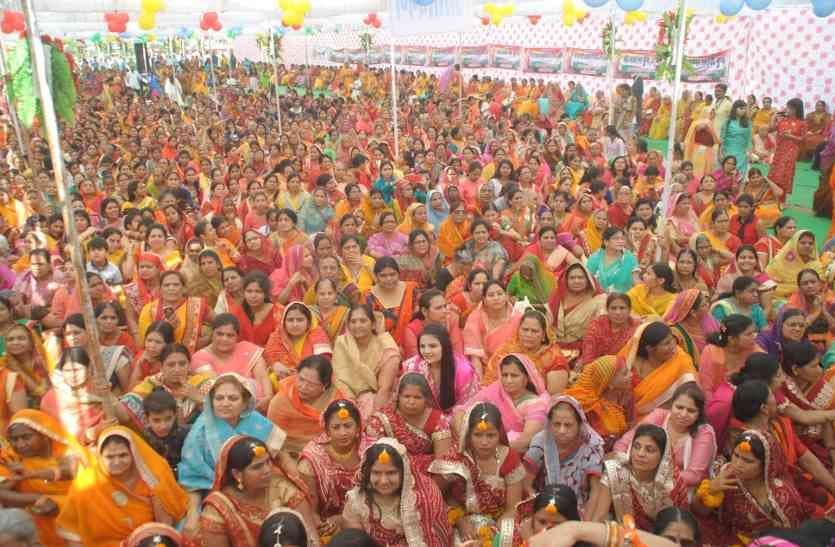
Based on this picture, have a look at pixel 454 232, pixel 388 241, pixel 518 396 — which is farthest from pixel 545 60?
pixel 518 396

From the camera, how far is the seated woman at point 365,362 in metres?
3.61

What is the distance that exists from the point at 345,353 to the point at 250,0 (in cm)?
809

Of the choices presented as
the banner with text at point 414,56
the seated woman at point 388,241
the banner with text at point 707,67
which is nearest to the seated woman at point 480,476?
the seated woman at point 388,241

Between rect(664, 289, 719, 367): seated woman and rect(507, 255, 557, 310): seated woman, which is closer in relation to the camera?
rect(664, 289, 719, 367): seated woman

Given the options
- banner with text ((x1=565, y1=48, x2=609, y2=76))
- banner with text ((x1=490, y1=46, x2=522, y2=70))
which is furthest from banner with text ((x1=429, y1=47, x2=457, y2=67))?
banner with text ((x1=565, y1=48, x2=609, y2=76))

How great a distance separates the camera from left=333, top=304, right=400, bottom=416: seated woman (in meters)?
3.61

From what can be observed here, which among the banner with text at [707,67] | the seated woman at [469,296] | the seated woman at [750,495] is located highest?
the banner with text at [707,67]

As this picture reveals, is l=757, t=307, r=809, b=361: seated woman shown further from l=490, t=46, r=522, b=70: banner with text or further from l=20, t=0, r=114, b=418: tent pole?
l=490, t=46, r=522, b=70: banner with text

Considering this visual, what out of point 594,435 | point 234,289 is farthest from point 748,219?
point 234,289

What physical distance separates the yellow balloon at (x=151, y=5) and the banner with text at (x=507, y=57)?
11465mm

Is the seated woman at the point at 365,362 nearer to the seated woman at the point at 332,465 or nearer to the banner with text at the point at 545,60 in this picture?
the seated woman at the point at 332,465

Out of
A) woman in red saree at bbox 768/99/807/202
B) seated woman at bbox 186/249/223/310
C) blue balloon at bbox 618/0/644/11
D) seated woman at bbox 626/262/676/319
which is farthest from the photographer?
woman in red saree at bbox 768/99/807/202

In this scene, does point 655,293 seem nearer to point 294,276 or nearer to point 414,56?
point 294,276

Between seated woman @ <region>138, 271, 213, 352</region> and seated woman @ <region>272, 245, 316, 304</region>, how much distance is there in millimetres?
594
